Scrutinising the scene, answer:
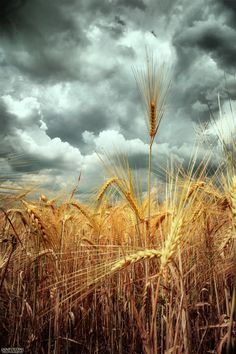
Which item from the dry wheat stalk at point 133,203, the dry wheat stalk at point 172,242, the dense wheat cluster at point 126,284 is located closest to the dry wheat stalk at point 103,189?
the dense wheat cluster at point 126,284

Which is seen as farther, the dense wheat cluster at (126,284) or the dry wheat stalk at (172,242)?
the dense wheat cluster at (126,284)

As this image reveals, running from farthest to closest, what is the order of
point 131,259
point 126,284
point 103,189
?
1. point 103,189
2. point 126,284
3. point 131,259

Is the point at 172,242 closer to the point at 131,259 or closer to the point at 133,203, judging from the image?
the point at 131,259

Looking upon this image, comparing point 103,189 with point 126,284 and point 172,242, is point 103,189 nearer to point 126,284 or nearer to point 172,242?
point 126,284

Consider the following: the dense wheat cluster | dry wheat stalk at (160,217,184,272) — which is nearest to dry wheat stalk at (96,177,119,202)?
the dense wheat cluster

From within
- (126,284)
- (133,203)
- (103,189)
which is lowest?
(126,284)

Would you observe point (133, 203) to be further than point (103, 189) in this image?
No

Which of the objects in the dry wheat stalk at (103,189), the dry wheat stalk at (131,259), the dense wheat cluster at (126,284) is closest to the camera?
the dry wheat stalk at (131,259)

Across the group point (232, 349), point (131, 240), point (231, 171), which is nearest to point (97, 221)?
A: point (131, 240)

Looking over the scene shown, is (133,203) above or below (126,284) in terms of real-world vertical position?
above

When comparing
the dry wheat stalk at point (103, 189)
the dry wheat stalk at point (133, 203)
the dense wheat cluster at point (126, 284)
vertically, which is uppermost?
the dry wheat stalk at point (103, 189)

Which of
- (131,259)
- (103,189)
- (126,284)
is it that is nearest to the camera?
(131,259)

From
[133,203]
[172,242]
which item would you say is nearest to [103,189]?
[133,203]

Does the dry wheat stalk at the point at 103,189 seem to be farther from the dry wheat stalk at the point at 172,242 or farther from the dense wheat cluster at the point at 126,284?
the dry wheat stalk at the point at 172,242
